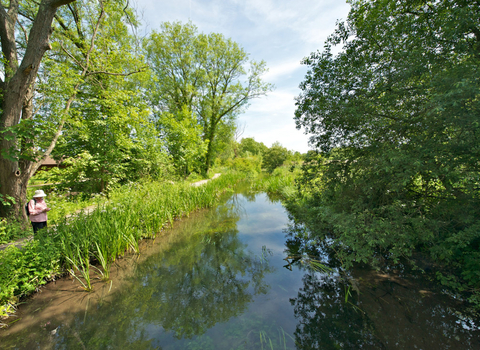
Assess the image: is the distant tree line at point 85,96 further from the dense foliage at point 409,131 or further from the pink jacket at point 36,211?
the dense foliage at point 409,131

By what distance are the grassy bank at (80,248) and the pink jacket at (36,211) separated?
1.37ft

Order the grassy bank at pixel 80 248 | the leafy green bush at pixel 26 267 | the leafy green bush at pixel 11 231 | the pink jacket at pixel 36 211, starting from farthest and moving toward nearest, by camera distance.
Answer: the pink jacket at pixel 36 211, the leafy green bush at pixel 11 231, the grassy bank at pixel 80 248, the leafy green bush at pixel 26 267

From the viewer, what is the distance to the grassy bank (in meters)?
2.87

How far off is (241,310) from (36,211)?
4.89 metres

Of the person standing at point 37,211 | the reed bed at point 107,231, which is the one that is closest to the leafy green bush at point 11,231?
the person standing at point 37,211

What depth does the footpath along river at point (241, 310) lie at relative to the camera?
261 cm

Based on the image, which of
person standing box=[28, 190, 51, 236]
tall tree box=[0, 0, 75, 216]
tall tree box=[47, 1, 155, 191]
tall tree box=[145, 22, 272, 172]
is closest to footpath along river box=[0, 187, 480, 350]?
person standing box=[28, 190, 51, 236]

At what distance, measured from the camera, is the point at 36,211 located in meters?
4.23

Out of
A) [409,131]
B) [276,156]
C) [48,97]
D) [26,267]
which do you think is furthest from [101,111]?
[276,156]

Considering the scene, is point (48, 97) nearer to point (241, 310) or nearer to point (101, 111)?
point (101, 111)

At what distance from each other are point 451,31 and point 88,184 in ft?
36.4

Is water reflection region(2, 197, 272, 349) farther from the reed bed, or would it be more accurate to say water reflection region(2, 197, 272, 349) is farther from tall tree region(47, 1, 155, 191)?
tall tree region(47, 1, 155, 191)

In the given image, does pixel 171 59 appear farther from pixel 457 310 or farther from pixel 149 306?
pixel 457 310

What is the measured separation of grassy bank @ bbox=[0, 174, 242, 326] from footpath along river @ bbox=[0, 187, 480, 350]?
0.30 meters
